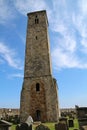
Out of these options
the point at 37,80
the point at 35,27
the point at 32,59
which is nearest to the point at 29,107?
the point at 37,80

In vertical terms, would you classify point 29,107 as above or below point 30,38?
below

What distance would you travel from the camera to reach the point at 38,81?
2664cm

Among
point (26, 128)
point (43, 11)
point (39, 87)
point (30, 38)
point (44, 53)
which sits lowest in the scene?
point (26, 128)

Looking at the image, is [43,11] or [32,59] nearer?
[32,59]

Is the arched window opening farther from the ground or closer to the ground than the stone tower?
closer to the ground

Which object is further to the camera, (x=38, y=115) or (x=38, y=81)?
(x=38, y=81)

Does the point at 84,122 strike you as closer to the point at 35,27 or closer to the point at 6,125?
the point at 6,125

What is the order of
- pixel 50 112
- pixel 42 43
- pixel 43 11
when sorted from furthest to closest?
pixel 43 11 < pixel 42 43 < pixel 50 112

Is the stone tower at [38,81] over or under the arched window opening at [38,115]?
over

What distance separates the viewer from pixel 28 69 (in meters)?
27.5

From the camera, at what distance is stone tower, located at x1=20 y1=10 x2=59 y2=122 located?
25.4 meters

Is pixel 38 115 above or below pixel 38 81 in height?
below

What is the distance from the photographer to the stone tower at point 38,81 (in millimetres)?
25375

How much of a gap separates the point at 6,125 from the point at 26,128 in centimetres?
137
